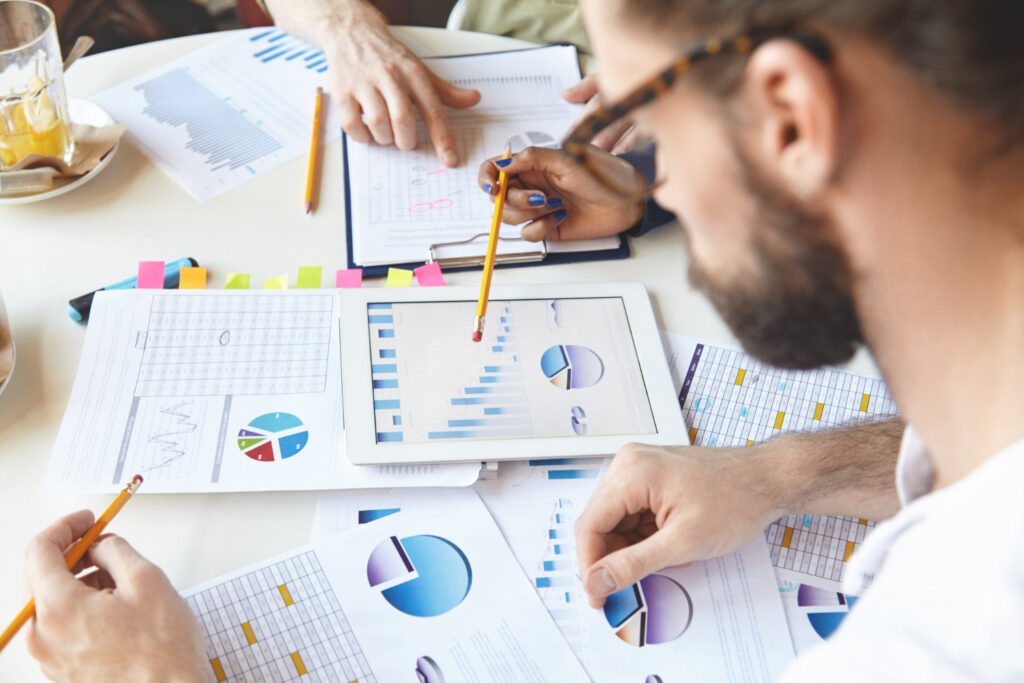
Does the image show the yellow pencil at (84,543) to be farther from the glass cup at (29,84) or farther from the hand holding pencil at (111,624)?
the glass cup at (29,84)

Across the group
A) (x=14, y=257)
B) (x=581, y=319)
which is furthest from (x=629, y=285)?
(x=14, y=257)

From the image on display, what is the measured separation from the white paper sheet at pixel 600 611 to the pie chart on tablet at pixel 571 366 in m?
0.09

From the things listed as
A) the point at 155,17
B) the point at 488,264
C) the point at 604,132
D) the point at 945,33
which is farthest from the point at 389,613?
the point at 155,17

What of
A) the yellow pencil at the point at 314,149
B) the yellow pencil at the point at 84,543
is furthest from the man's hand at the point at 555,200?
the yellow pencil at the point at 84,543

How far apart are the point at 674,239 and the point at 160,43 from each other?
2.72ft

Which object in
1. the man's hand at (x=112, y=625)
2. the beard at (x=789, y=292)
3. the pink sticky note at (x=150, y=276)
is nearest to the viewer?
the beard at (x=789, y=292)

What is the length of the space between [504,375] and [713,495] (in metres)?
0.26

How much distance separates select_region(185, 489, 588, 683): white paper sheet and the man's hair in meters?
0.51

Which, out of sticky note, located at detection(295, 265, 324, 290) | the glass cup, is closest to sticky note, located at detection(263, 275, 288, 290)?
sticky note, located at detection(295, 265, 324, 290)

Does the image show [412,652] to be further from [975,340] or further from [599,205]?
[599,205]

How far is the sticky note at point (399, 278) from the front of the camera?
1.05 m

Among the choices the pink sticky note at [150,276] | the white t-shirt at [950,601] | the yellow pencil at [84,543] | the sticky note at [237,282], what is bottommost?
the sticky note at [237,282]

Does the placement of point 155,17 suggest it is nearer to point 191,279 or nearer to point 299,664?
point 191,279

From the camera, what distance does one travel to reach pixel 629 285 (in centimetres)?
106
